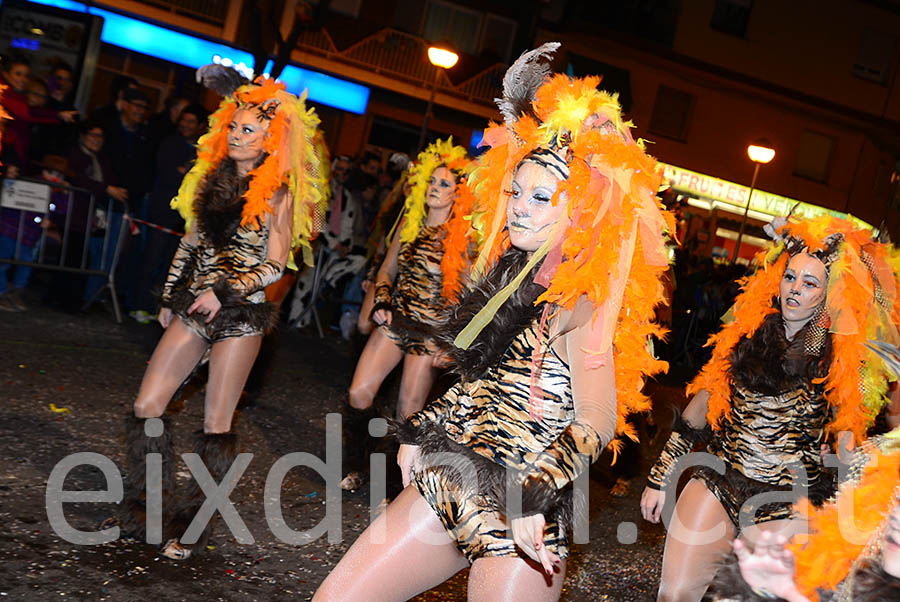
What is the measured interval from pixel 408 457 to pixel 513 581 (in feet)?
1.54

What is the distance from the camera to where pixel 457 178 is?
5.82 m

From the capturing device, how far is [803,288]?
3.69 metres

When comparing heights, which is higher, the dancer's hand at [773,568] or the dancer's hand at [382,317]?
the dancer's hand at [382,317]

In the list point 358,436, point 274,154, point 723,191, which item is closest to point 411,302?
point 358,436

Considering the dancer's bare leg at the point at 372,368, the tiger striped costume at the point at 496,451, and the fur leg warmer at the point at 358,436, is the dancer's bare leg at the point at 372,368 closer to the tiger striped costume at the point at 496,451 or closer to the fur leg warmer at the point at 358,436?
the fur leg warmer at the point at 358,436

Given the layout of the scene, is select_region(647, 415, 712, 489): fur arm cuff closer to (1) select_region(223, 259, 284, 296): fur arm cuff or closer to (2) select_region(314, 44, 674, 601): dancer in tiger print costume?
(2) select_region(314, 44, 674, 601): dancer in tiger print costume

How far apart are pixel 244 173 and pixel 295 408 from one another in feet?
10.6

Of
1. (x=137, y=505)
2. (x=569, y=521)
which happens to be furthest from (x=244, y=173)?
(x=569, y=521)

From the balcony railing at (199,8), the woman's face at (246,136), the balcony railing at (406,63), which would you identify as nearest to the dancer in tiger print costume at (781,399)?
the woman's face at (246,136)

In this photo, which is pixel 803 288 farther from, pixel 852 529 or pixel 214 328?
pixel 214 328

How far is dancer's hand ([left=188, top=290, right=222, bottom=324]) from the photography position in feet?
12.7

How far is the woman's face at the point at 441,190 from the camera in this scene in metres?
5.75

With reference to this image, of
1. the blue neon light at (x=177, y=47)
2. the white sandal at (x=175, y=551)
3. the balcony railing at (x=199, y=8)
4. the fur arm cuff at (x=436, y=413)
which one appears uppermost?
the balcony railing at (x=199, y=8)

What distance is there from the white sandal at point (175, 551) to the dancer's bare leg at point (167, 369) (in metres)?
0.56
